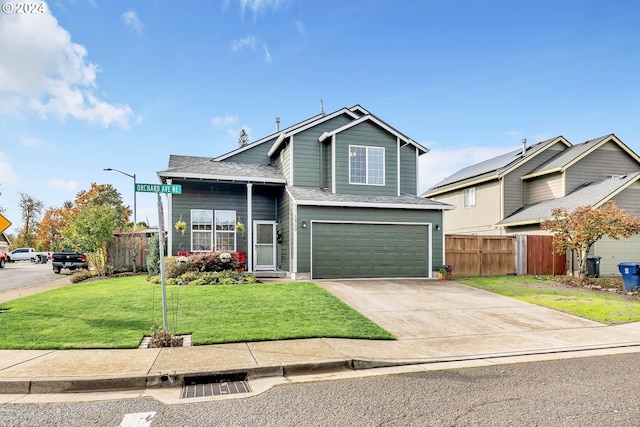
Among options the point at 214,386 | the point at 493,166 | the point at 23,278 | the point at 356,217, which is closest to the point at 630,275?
the point at 356,217

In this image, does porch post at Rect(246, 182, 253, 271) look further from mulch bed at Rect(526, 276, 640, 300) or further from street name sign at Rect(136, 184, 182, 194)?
mulch bed at Rect(526, 276, 640, 300)

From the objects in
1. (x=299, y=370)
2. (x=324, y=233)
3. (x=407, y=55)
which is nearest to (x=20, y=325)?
(x=299, y=370)

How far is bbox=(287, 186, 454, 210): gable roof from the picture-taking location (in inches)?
575

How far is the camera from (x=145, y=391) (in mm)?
4816

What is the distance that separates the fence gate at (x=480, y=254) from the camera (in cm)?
1708

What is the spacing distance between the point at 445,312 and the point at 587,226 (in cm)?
930

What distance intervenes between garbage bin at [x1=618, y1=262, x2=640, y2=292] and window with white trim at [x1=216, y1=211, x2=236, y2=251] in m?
15.0

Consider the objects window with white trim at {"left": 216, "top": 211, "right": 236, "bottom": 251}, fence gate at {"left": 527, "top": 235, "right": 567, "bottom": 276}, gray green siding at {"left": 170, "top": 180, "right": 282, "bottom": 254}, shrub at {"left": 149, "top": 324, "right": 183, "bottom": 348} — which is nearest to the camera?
shrub at {"left": 149, "top": 324, "right": 183, "bottom": 348}

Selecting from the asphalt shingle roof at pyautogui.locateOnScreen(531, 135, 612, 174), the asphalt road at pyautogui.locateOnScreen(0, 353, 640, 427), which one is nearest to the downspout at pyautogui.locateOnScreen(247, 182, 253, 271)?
the asphalt road at pyautogui.locateOnScreen(0, 353, 640, 427)

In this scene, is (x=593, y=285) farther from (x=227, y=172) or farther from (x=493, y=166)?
(x=227, y=172)

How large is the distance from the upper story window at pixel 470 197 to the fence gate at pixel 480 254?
8.13 meters

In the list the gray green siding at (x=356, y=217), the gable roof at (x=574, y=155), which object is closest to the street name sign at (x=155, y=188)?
the gray green siding at (x=356, y=217)

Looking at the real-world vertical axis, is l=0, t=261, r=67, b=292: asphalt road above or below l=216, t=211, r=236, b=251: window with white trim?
below

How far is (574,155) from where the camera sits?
72.7ft
